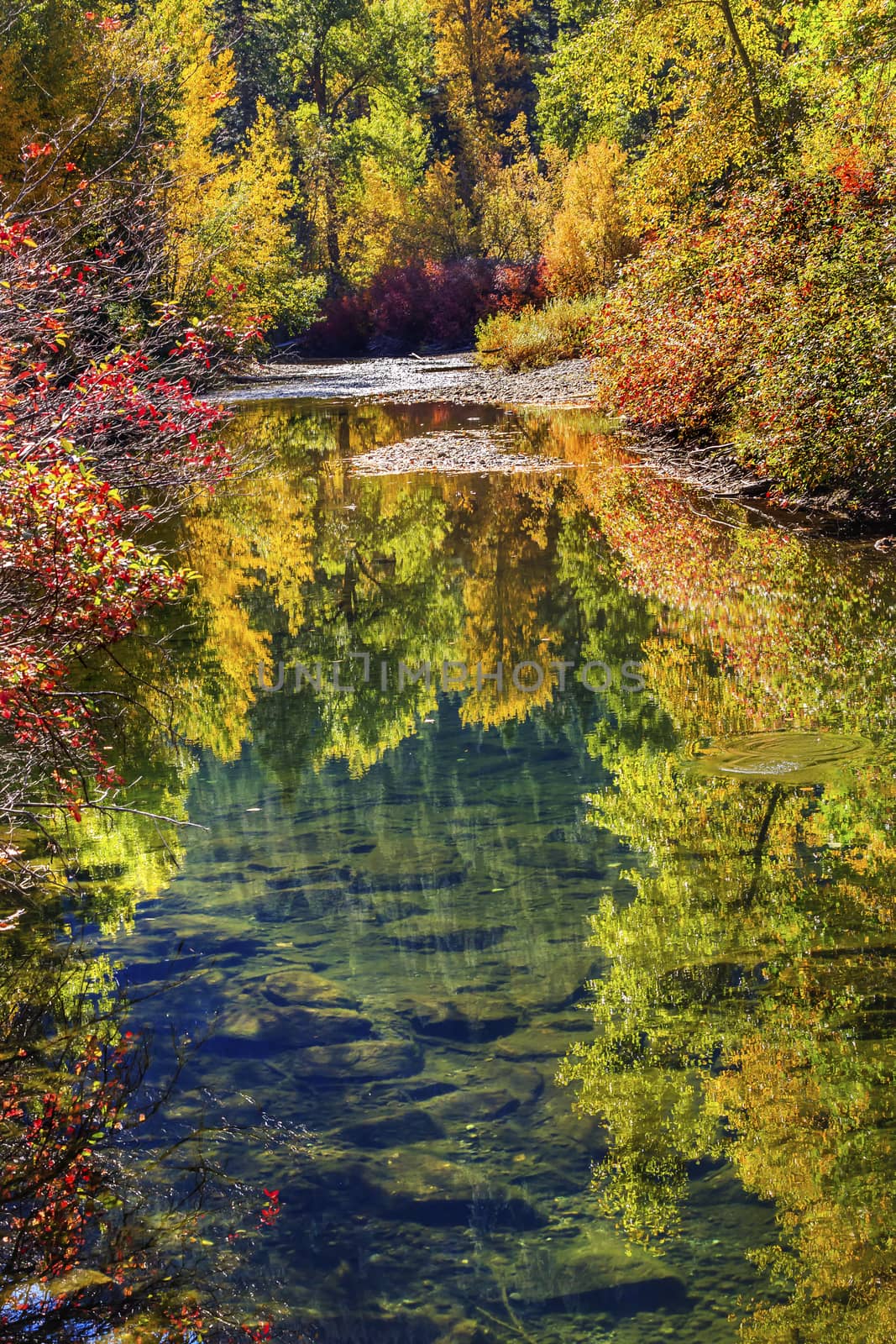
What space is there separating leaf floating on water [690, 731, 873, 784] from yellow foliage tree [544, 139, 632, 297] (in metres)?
25.8

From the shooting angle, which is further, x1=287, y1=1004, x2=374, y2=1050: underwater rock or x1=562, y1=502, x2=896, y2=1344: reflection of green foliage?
x1=287, y1=1004, x2=374, y2=1050: underwater rock

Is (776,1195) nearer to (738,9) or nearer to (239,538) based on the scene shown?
(239,538)

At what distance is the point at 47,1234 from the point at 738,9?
2328cm

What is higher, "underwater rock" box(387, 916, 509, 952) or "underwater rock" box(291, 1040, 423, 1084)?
"underwater rock" box(291, 1040, 423, 1084)

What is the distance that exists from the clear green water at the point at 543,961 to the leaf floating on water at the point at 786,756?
0.03 m

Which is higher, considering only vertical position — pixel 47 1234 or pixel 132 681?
pixel 47 1234

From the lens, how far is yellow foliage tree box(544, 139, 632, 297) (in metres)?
31.6

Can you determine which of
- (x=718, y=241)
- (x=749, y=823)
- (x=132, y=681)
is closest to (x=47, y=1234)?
(x=749, y=823)

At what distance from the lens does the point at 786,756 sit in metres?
7.08

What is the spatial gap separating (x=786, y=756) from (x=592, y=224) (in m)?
27.8

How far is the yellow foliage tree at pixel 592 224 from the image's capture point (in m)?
31.6

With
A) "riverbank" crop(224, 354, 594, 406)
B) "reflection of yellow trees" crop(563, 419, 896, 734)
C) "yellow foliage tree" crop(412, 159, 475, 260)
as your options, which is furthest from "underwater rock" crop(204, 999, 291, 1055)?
"yellow foliage tree" crop(412, 159, 475, 260)

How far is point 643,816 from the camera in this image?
6465mm

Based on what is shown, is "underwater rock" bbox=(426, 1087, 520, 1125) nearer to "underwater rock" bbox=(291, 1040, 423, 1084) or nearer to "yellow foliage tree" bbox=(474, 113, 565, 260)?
"underwater rock" bbox=(291, 1040, 423, 1084)
